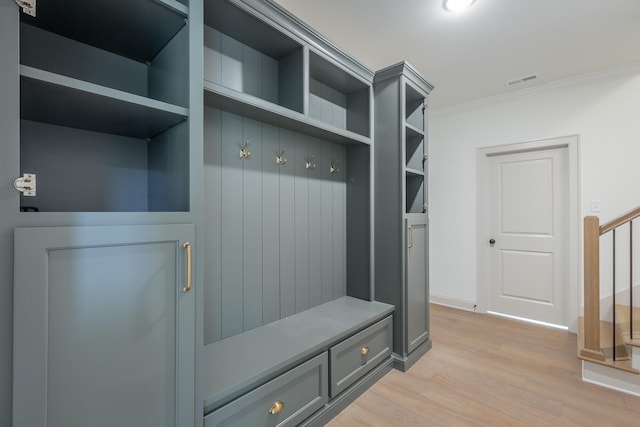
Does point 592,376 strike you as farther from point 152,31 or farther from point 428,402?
point 152,31

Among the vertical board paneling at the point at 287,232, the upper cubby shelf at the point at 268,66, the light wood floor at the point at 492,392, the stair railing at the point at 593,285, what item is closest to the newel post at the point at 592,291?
the stair railing at the point at 593,285

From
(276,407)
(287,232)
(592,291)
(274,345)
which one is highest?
(287,232)

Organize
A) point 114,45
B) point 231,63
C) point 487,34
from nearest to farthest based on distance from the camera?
point 114,45
point 231,63
point 487,34

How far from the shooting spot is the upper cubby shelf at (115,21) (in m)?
1.10

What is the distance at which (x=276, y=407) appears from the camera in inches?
58.4

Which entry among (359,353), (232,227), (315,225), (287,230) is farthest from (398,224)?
(232,227)

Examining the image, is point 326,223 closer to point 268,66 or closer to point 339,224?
point 339,224

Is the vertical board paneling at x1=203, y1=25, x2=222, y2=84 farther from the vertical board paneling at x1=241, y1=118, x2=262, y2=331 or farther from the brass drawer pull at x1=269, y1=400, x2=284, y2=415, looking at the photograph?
the brass drawer pull at x1=269, y1=400, x2=284, y2=415

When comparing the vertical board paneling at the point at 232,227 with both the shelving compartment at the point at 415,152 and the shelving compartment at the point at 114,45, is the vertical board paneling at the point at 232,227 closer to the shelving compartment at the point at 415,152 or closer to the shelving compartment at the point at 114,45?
the shelving compartment at the point at 114,45

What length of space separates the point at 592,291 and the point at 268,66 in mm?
2808

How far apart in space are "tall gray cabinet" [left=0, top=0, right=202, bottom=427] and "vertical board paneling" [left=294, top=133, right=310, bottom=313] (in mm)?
986

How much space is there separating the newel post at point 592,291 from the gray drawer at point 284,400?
2016 mm

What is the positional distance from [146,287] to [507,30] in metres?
2.86

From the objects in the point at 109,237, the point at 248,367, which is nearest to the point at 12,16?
the point at 109,237
